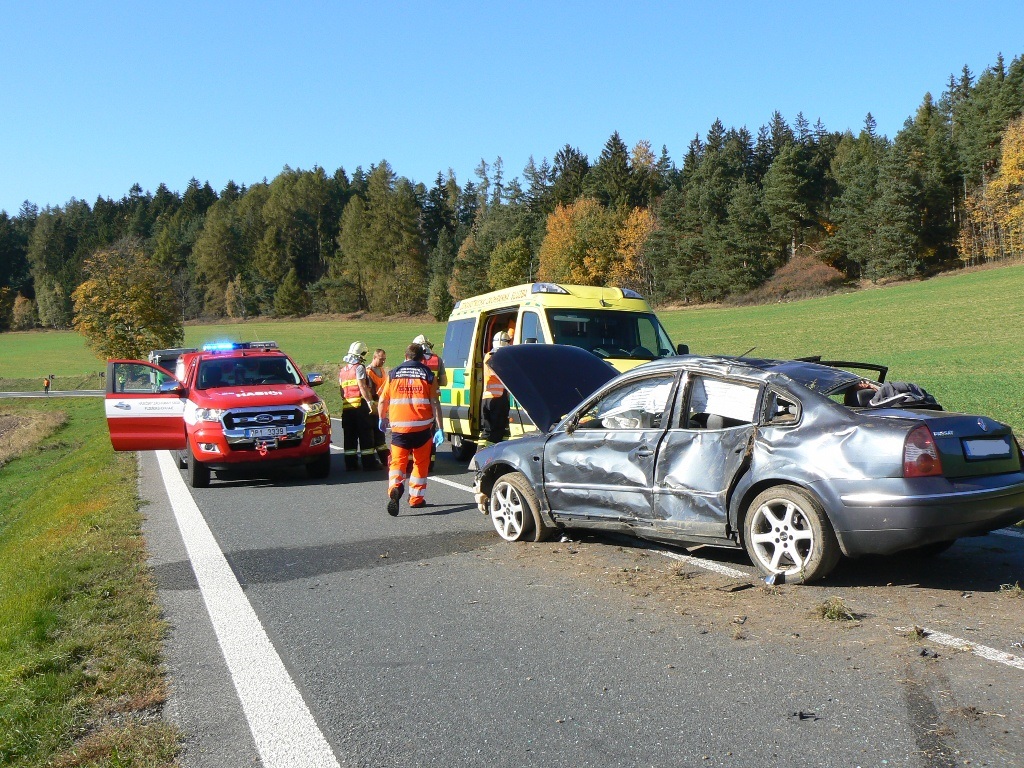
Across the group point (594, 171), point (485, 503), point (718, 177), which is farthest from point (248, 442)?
point (594, 171)

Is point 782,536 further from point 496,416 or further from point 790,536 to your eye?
point 496,416

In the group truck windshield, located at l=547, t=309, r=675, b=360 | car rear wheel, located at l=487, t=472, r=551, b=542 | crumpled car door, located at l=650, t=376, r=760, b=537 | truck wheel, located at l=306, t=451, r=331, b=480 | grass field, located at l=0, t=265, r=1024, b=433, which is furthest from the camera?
grass field, located at l=0, t=265, r=1024, b=433

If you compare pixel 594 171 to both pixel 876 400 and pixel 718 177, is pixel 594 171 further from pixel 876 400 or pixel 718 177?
pixel 876 400

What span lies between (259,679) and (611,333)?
843cm

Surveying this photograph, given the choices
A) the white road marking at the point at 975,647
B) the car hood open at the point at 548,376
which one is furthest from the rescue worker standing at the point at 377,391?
the white road marking at the point at 975,647

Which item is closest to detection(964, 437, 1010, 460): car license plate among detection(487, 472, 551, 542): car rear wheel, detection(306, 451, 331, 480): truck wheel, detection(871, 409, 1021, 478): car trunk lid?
detection(871, 409, 1021, 478): car trunk lid

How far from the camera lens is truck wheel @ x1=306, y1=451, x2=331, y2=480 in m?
12.3

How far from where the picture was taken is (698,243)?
75.4 meters

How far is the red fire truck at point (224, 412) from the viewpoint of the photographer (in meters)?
11.6

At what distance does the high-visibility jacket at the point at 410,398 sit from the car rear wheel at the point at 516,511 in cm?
172

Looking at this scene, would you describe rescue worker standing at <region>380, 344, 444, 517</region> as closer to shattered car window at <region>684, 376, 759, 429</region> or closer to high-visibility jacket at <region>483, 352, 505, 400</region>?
high-visibility jacket at <region>483, 352, 505, 400</region>

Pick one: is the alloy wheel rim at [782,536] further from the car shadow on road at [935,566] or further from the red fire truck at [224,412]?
the red fire truck at [224,412]

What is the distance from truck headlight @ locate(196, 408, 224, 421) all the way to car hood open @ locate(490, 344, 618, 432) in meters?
4.75

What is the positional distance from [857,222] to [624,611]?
228 feet
